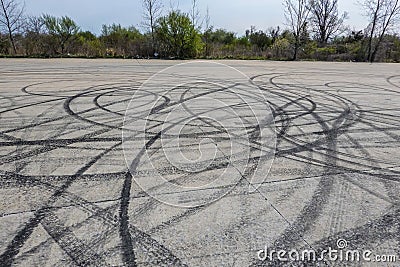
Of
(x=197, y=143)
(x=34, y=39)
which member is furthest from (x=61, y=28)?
(x=197, y=143)

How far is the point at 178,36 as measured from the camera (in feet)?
77.9

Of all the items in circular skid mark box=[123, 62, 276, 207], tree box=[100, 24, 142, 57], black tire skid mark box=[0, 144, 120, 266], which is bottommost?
black tire skid mark box=[0, 144, 120, 266]

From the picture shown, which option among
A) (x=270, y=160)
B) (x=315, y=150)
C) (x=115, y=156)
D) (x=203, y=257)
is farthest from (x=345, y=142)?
(x=115, y=156)

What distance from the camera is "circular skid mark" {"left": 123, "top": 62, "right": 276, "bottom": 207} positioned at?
9.55 ft

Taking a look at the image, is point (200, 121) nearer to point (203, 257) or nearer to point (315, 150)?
point (315, 150)

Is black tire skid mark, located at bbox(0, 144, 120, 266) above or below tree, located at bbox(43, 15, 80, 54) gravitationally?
below

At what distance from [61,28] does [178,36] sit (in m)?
10.7

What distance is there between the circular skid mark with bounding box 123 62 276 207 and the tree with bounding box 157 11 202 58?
18.2m

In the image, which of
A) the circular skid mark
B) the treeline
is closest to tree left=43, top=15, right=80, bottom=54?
the treeline

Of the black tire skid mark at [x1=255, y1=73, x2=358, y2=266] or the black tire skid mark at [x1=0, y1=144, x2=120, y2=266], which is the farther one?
the black tire skid mark at [x1=255, y1=73, x2=358, y2=266]

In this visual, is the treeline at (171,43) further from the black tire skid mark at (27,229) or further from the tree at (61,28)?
the black tire skid mark at (27,229)

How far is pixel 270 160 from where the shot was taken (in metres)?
3.55

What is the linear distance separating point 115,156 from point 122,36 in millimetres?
27277

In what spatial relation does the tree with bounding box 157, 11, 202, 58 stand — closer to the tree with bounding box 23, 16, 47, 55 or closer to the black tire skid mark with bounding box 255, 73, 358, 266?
the tree with bounding box 23, 16, 47, 55
